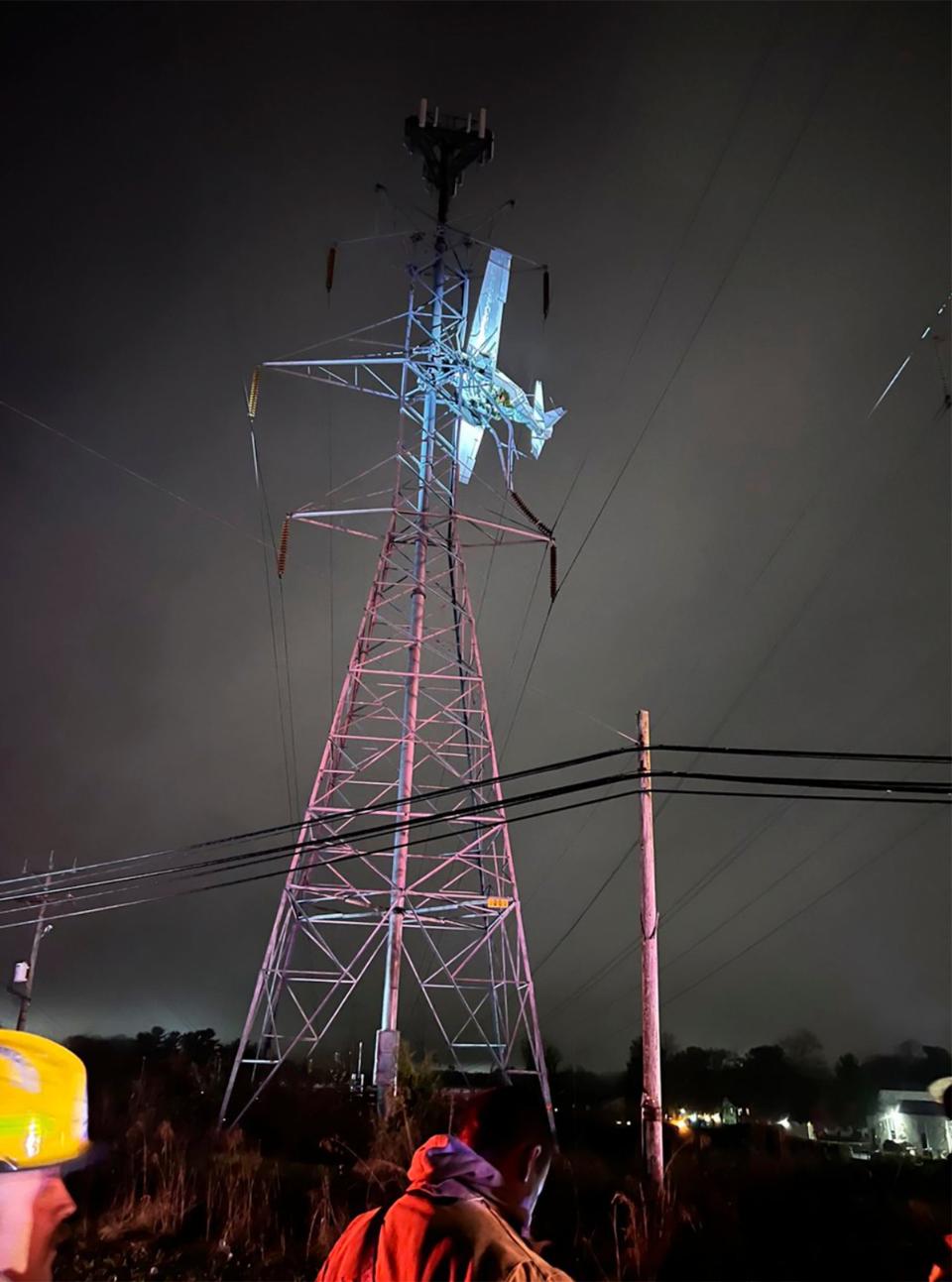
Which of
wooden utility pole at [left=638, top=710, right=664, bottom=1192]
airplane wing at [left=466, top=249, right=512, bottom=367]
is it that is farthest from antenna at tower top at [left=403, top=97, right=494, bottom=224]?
wooden utility pole at [left=638, top=710, right=664, bottom=1192]

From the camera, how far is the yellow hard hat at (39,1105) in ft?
11.7

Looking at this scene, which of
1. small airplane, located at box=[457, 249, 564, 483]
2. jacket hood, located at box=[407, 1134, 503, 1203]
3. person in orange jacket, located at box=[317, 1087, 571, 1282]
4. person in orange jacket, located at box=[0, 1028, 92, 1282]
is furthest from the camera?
small airplane, located at box=[457, 249, 564, 483]

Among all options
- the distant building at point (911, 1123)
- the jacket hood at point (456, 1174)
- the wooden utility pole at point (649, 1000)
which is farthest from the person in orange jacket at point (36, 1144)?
the distant building at point (911, 1123)

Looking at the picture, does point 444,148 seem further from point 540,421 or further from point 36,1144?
point 36,1144

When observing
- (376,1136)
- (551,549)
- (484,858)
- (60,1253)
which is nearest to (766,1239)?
(376,1136)

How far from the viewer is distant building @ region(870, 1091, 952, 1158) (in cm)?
4984

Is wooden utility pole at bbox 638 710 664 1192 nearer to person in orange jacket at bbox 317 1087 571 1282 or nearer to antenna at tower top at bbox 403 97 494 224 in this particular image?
person in orange jacket at bbox 317 1087 571 1282

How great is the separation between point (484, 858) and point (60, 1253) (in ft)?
28.4

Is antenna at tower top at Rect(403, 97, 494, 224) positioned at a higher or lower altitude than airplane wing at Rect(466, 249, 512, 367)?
higher

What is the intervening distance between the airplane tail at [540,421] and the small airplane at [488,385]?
0.08ft

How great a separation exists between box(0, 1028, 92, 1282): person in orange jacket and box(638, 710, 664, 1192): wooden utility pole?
292 inches

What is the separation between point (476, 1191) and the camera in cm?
249

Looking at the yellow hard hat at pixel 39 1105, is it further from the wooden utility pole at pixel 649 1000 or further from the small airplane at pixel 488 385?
the small airplane at pixel 488 385

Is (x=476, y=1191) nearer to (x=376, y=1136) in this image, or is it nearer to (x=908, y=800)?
(x=908, y=800)
